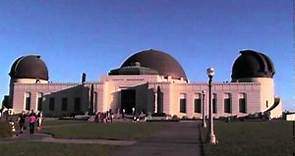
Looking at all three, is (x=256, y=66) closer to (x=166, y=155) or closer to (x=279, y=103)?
(x=279, y=103)

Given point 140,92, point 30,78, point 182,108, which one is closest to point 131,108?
point 140,92

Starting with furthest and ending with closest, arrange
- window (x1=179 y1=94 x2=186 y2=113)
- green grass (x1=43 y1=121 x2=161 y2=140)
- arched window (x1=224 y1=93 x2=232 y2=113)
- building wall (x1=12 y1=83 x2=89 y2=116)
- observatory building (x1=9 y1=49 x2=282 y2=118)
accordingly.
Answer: building wall (x1=12 y1=83 x2=89 y2=116) < window (x1=179 y1=94 x2=186 y2=113) < arched window (x1=224 y1=93 x2=232 y2=113) < observatory building (x1=9 y1=49 x2=282 y2=118) < green grass (x1=43 y1=121 x2=161 y2=140)

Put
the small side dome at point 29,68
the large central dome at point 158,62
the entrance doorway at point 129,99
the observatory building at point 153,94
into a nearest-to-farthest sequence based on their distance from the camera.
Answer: the observatory building at point 153,94, the entrance doorway at point 129,99, the small side dome at point 29,68, the large central dome at point 158,62

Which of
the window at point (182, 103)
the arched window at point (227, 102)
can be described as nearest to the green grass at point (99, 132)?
Result: the window at point (182, 103)

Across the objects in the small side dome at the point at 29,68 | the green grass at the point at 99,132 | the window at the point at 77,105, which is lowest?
the green grass at the point at 99,132

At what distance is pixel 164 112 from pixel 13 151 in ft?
264

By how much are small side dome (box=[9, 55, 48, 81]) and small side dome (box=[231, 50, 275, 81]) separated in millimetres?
52040

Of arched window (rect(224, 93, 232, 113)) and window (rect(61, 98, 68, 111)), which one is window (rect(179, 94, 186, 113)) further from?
window (rect(61, 98, 68, 111))

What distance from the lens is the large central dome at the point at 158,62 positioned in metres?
117

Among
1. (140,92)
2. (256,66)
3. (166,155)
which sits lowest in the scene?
(166,155)

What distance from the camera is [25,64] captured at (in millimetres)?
116000

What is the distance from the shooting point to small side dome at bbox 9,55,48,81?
114500 millimetres

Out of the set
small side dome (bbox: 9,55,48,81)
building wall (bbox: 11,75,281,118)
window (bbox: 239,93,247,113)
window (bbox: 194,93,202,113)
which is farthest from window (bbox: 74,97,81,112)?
window (bbox: 239,93,247,113)

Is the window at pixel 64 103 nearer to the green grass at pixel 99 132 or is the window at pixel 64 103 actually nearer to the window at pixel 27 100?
the window at pixel 27 100
